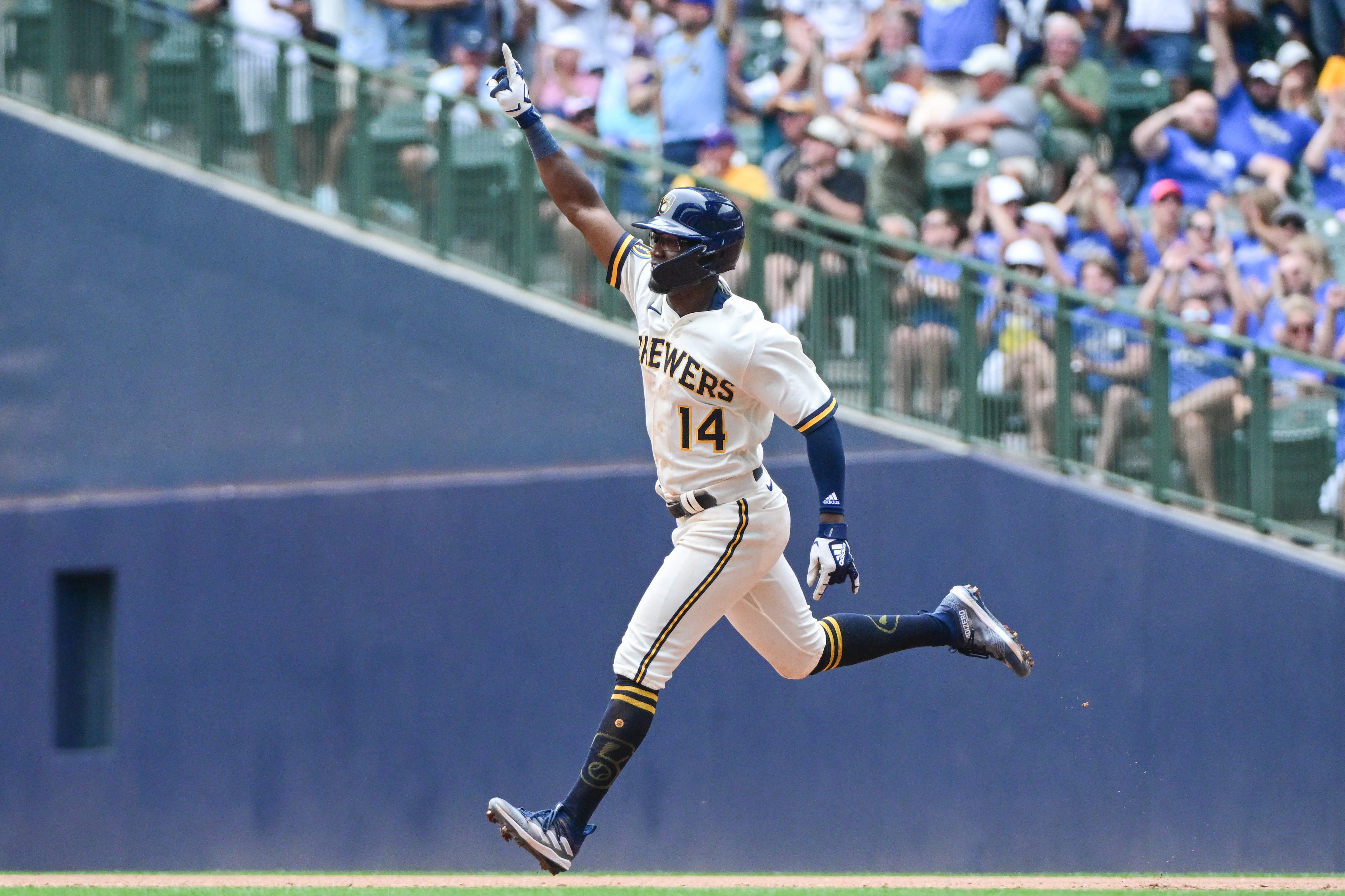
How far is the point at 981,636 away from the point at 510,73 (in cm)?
273

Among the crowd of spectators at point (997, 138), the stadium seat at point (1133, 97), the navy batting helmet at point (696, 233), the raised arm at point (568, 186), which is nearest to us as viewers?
the navy batting helmet at point (696, 233)

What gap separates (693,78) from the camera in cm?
1025

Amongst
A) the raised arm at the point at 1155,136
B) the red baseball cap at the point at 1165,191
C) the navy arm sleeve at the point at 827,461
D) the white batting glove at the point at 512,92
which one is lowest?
the navy arm sleeve at the point at 827,461

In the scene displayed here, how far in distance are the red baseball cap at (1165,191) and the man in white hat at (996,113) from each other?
0.82m

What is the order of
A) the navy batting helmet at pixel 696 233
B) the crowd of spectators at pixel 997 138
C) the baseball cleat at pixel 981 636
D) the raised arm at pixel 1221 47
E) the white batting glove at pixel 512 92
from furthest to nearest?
the raised arm at pixel 1221 47, the crowd of spectators at pixel 997 138, the baseball cleat at pixel 981 636, the white batting glove at pixel 512 92, the navy batting helmet at pixel 696 233

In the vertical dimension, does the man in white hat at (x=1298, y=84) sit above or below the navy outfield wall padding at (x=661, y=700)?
above

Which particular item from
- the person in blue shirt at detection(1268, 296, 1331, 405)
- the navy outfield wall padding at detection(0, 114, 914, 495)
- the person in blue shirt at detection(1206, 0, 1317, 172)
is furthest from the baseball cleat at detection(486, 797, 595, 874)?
the person in blue shirt at detection(1206, 0, 1317, 172)

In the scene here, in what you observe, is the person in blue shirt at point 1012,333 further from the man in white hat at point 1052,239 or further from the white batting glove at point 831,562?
the white batting glove at point 831,562

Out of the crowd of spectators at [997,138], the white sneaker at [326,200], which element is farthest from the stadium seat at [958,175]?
the white sneaker at [326,200]

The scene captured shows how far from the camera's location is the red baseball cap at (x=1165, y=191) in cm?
920

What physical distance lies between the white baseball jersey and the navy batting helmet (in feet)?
0.40

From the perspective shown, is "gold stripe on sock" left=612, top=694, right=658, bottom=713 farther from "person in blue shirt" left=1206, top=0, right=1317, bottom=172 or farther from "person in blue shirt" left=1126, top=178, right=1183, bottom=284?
"person in blue shirt" left=1206, top=0, right=1317, bottom=172

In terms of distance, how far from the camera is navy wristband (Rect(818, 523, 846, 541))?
554 cm

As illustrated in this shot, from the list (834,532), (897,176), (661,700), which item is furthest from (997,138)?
(834,532)
